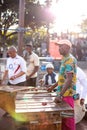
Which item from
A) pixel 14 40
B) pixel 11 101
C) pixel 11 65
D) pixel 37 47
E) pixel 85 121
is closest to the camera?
pixel 11 101

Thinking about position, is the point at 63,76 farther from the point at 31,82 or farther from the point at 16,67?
the point at 31,82

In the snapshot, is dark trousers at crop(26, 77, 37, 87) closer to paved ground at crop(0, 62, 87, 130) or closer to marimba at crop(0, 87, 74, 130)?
paved ground at crop(0, 62, 87, 130)

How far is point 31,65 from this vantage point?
8469mm

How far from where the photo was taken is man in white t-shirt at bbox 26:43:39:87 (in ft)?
27.4

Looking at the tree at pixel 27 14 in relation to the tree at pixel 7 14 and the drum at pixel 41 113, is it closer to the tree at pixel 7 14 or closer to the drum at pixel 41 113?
the tree at pixel 7 14

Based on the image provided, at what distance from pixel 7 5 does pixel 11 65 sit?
14.7m

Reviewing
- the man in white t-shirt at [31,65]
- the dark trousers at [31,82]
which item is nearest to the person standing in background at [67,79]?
the man in white t-shirt at [31,65]

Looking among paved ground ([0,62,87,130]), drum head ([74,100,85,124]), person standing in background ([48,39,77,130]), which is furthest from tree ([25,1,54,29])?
person standing in background ([48,39,77,130])

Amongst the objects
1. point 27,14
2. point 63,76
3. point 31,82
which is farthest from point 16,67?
point 27,14

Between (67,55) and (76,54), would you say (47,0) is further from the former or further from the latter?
(67,55)

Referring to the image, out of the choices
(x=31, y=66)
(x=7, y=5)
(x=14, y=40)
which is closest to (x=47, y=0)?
(x=7, y=5)

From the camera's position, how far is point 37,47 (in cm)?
2359

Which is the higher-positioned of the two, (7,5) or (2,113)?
(7,5)

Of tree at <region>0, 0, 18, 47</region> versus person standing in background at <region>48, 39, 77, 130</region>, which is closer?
person standing in background at <region>48, 39, 77, 130</region>
